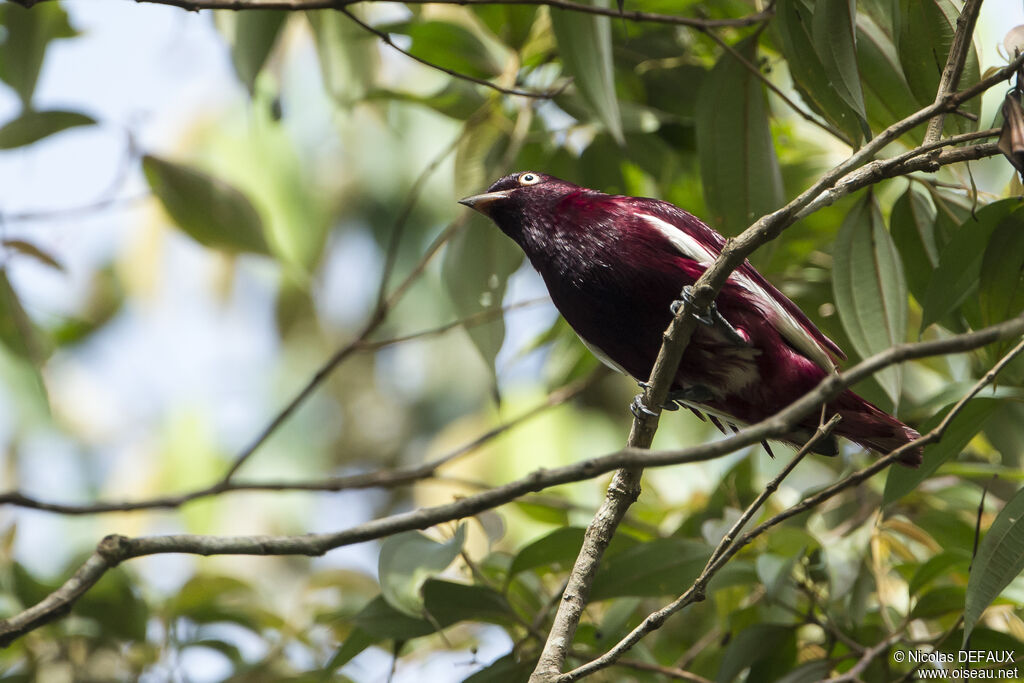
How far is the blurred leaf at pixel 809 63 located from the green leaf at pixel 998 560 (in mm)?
939

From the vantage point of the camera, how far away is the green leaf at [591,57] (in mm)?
2527

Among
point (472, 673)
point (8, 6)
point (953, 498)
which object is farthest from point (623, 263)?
point (8, 6)

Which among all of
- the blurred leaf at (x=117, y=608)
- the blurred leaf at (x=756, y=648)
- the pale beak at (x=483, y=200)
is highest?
the pale beak at (x=483, y=200)

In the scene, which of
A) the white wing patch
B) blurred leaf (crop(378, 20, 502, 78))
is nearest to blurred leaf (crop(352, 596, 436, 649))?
the white wing patch

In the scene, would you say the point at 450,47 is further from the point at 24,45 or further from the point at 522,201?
the point at 24,45

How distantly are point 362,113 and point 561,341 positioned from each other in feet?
16.3

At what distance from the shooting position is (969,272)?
215 cm

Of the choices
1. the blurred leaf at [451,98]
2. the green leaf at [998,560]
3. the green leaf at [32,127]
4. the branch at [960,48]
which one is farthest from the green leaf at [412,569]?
the green leaf at [32,127]

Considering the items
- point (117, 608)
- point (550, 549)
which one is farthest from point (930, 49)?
point (117, 608)

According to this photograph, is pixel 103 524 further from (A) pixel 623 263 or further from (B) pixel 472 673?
(A) pixel 623 263

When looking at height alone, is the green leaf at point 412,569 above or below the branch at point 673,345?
below

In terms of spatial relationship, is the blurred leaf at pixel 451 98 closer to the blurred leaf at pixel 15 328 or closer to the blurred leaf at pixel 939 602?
the blurred leaf at pixel 15 328

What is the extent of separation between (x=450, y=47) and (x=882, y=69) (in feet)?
4.74

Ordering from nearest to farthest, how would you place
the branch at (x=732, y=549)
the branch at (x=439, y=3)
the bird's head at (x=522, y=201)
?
the branch at (x=732, y=549)
the branch at (x=439, y=3)
the bird's head at (x=522, y=201)
